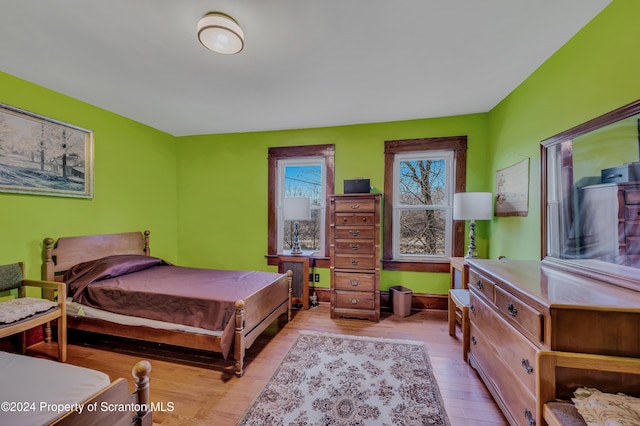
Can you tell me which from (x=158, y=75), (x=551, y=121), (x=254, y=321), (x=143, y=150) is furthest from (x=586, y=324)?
(x=143, y=150)

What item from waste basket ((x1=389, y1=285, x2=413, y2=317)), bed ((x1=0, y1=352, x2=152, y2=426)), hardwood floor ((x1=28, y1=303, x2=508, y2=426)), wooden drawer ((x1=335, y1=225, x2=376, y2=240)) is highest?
wooden drawer ((x1=335, y1=225, x2=376, y2=240))

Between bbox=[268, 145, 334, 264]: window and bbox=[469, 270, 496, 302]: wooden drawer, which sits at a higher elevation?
bbox=[268, 145, 334, 264]: window

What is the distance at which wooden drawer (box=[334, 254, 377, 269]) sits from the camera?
10.0 ft

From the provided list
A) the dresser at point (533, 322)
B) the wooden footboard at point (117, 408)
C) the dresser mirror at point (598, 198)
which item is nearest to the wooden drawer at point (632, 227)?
the dresser mirror at point (598, 198)

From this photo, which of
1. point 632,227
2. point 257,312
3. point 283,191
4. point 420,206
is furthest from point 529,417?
point 283,191

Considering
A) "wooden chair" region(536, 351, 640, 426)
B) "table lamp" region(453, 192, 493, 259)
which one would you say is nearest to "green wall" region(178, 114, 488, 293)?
"table lamp" region(453, 192, 493, 259)

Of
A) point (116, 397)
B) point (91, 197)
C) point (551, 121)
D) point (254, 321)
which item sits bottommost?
point (254, 321)

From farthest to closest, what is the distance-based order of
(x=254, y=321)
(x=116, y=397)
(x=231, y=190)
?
(x=231, y=190)
(x=254, y=321)
(x=116, y=397)

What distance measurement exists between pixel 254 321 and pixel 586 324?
7.06 ft

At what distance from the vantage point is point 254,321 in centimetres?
224

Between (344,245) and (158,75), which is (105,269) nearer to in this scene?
(158,75)

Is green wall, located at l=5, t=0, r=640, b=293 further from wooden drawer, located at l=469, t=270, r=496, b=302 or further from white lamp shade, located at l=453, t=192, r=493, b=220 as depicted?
wooden drawer, located at l=469, t=270, r=496, b=302

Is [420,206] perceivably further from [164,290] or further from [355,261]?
[164,290]

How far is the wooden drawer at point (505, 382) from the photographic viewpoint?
4.09 ft
